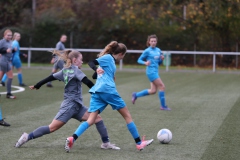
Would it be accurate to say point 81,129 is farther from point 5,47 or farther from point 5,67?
Answer: point 5,67

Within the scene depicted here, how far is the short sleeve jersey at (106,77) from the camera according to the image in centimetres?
810

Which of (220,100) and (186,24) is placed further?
(186,24)

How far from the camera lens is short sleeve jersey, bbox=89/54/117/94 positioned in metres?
8.10

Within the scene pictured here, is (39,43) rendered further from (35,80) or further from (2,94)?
(2,94)

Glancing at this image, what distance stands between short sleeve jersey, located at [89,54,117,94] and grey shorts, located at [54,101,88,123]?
1.25 feet

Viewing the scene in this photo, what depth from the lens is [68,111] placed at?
27.0ft

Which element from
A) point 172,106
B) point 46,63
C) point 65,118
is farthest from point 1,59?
point 46,63

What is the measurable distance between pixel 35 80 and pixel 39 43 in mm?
13305

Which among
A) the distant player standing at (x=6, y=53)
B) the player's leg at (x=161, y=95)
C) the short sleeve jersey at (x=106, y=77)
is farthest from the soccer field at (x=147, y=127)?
the short sleeve jersey at (x=106, y=77)

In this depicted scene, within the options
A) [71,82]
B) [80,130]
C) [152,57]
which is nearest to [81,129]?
[80,130]

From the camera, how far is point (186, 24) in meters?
34.2

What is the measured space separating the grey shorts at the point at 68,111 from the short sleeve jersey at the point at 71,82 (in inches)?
3.5

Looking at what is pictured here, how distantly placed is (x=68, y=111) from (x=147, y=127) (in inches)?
107

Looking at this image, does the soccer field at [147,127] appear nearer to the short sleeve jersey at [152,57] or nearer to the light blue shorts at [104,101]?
the light blue shorts at [104,101]
